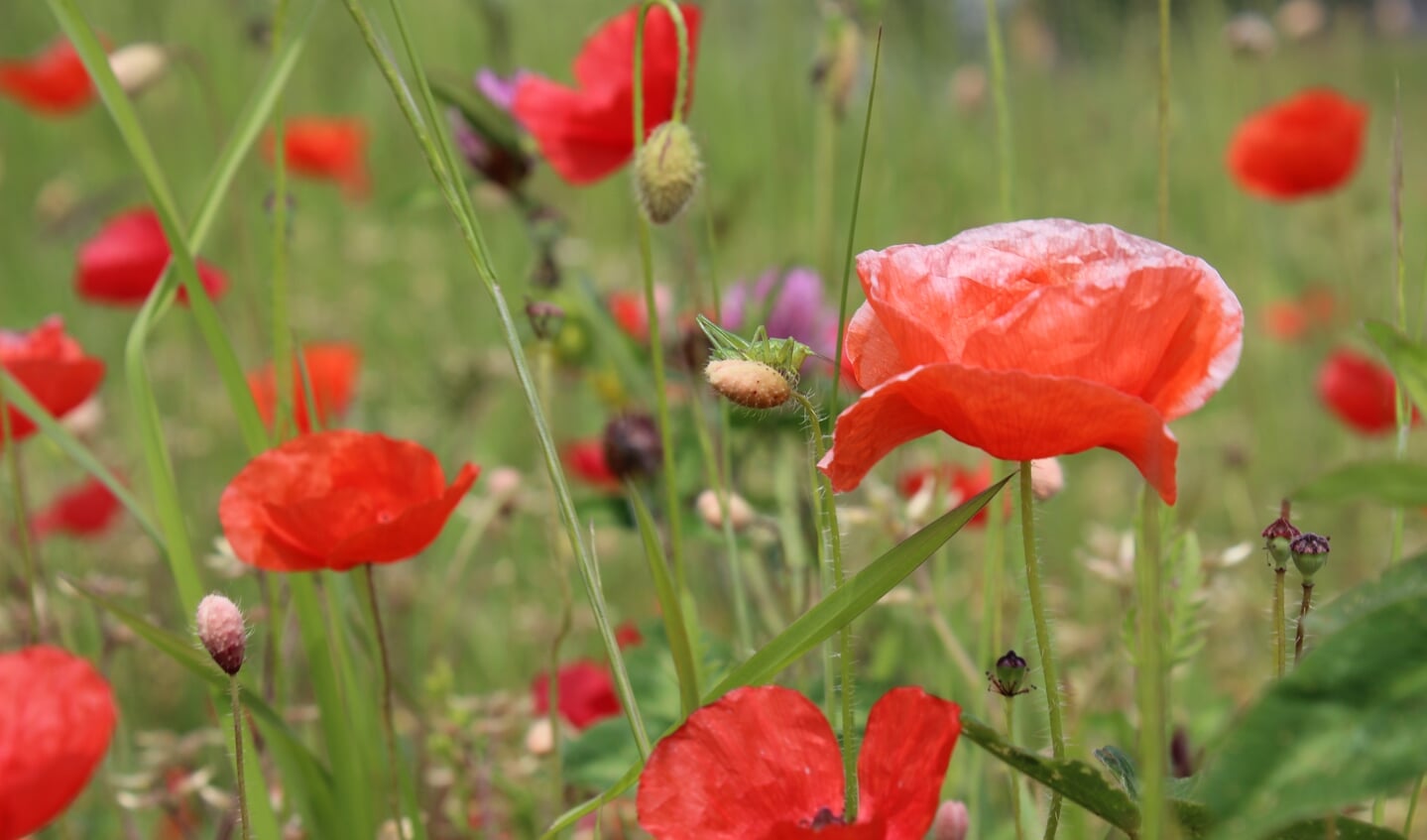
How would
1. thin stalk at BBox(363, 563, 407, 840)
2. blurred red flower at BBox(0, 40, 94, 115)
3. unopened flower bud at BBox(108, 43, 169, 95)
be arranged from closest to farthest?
thin stalk at BBox(363, 563, 407, 840), unopened flower bud at BBox(108, 43, 169, 95), blurred red flower at BBox(0, 40, 94, 115)

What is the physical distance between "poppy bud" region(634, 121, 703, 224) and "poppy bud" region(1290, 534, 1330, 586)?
38 centimetres

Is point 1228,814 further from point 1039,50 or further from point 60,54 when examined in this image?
point 1039,50

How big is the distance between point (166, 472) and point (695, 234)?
1.40 meters

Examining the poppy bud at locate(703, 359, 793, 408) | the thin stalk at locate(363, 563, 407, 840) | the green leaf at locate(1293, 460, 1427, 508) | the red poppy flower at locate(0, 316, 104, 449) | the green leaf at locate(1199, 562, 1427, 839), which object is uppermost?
the green leaf at locate(1293, 460, 1427, 508)

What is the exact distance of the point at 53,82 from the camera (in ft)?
7.78

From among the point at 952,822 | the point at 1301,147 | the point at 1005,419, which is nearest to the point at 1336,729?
the point at 1005,419

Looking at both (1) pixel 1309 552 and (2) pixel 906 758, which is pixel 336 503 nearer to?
(2) pixel 906 758

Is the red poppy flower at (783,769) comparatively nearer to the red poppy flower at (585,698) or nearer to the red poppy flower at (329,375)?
the red poppy flower at (585,698)

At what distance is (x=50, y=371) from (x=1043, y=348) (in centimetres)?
77

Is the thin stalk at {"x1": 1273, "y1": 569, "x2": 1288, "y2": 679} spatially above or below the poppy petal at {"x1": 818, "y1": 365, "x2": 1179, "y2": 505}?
below

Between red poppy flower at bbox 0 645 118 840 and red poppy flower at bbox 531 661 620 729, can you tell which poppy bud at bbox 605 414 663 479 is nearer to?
red poppy flower at bbox 531 661 620 729

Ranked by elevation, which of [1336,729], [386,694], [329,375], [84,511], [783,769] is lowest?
[84,511]

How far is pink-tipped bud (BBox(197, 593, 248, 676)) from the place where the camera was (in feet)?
2.08

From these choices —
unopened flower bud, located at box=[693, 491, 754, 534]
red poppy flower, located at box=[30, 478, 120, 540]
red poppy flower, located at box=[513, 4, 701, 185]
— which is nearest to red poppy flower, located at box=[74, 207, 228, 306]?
red poppy flower, located at box=[30, 478, 120, 540]
